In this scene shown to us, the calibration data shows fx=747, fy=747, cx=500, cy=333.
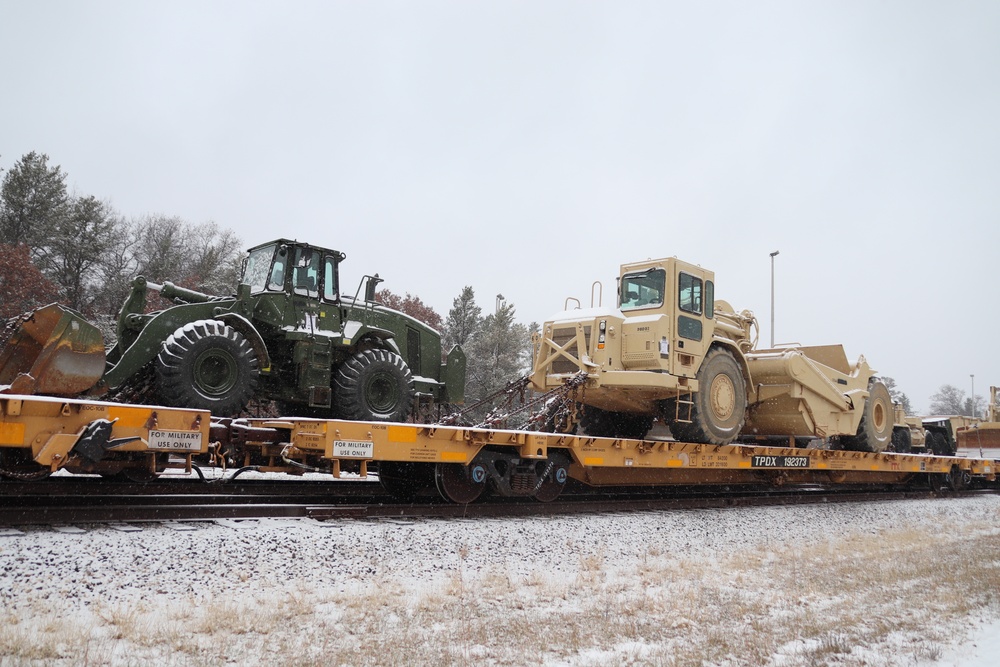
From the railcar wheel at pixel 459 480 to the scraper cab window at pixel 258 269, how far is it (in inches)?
150

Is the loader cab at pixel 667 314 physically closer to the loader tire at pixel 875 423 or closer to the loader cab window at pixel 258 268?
the loader cab window at pixel 258 268

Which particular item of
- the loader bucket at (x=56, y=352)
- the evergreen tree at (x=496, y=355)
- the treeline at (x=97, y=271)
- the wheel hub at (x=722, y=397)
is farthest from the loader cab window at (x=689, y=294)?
the evergreen tree at (x=496, y=355)

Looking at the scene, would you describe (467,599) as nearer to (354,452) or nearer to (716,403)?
(354,452)

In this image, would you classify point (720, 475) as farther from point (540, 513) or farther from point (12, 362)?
point (12, 362)

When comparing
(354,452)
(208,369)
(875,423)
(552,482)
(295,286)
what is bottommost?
(552,482)

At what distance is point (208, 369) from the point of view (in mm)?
8711

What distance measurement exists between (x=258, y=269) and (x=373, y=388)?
7.99 ft

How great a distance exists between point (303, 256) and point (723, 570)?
22.8 feet

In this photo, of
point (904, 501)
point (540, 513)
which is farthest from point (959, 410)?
point (540, 513)

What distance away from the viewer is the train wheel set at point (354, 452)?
6078 millimetres

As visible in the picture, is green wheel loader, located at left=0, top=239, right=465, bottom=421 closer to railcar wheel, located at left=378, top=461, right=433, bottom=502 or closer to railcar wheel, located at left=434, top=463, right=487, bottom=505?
railcar wheel, located at left=378, top=461, right=433, bottom=502

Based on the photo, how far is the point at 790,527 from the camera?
9852mm

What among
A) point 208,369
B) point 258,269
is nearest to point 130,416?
point 208,369

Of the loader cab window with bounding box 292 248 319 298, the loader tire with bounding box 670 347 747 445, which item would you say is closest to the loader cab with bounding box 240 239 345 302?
the loader cab window with bounding box 292 248 319 298
